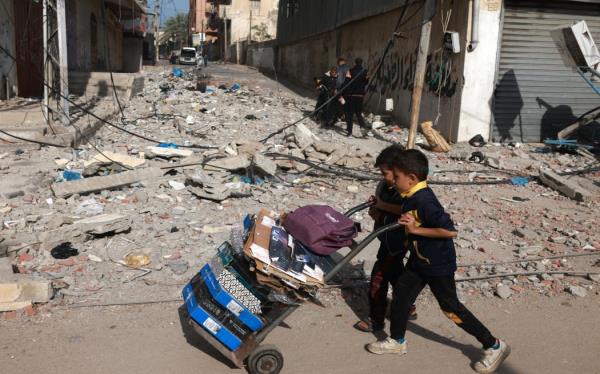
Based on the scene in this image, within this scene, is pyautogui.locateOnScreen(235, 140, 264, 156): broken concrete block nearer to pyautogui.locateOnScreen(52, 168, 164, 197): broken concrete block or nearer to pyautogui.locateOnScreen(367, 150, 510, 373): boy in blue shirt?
pyautogui.locateOnScreen(52, 168, 164, 197): broken concrete block

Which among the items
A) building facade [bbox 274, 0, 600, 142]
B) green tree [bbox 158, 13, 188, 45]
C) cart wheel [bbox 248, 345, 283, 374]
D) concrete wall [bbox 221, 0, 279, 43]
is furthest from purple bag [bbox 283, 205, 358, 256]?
green tree [bbox 158, 13, 188, 45]

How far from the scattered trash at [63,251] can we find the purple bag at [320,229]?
2.48m

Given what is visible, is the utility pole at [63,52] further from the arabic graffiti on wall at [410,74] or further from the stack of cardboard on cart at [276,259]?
the stack of cardboard on cart at [276,259]

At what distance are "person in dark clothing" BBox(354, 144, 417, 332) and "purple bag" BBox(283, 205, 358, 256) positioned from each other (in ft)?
1.12

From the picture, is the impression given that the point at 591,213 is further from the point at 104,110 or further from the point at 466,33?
the point at 104,110

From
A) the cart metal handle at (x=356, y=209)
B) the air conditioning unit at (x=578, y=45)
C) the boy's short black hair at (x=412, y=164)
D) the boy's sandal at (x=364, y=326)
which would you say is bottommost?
the boy's sandal at (x=364, y=326)

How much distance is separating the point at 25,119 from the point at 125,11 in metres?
19.0

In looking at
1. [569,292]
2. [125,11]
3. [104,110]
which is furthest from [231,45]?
[569,292]

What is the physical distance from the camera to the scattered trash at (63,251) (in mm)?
4785

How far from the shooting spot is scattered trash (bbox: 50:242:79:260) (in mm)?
4785

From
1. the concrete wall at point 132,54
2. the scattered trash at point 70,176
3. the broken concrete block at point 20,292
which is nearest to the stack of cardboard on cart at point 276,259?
the broken concrete block at point 20,292

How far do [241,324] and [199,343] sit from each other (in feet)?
2.16

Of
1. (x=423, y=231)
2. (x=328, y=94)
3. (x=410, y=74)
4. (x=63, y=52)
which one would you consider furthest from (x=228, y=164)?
(x=410, y=74)

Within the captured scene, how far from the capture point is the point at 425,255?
320 cm
